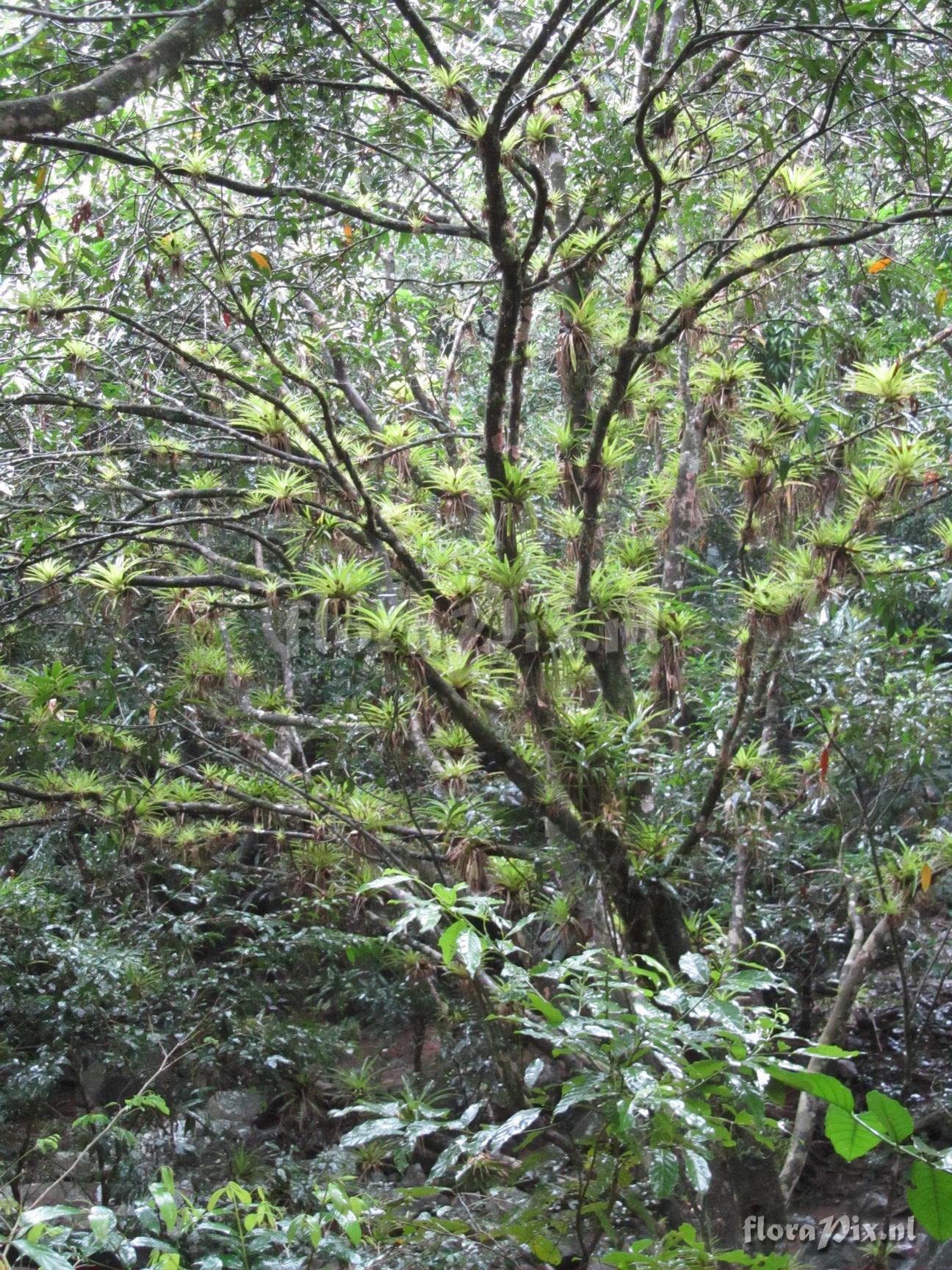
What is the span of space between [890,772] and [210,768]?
2.31 m

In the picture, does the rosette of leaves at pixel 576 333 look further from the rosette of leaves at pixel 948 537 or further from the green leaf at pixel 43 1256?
the green leaf at pixel 43 1256

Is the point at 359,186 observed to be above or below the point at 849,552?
above

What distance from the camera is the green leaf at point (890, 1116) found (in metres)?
0.81

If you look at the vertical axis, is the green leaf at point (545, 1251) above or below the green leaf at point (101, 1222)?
below

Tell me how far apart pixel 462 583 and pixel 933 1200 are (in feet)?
6.12

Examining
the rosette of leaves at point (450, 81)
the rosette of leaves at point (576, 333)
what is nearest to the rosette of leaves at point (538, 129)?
the rosette of leaves at point (450, 81)

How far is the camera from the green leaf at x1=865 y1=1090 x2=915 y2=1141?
32.0 inches

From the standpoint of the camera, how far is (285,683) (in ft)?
12.7

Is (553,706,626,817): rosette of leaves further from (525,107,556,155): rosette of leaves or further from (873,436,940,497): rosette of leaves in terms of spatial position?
(525,107,556,155): rosette of leaves

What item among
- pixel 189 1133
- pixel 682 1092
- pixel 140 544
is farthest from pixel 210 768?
pixel 682 1092

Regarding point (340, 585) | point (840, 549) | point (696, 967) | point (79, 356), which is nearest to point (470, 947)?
point (696, 967)

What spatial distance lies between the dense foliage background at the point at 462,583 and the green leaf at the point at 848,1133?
0.81 m

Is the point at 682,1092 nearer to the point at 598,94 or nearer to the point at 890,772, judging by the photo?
the point at 890,772

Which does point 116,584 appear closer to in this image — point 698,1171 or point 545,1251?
point 545,1251
